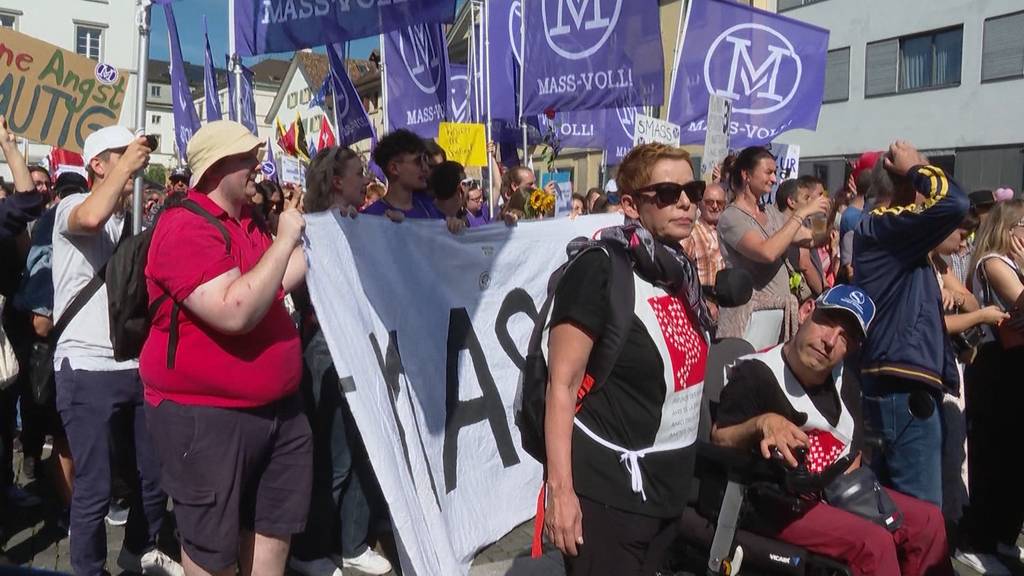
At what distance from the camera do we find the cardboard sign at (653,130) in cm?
778

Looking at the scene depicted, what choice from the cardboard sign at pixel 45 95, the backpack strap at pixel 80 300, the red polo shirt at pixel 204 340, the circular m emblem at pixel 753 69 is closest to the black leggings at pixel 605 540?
the red polo shirt at pixel 204 340

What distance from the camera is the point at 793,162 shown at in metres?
10.7

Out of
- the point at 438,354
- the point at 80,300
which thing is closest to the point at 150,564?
the point at 80,300

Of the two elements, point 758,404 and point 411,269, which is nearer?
point 758,404

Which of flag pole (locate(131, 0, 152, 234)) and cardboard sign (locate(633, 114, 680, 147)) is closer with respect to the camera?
flag pole (locate(131, 0, 152, 234))

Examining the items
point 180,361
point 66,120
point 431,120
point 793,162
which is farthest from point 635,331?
point 793,162

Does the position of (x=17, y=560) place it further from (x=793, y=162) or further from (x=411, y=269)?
(x=793, y=162)

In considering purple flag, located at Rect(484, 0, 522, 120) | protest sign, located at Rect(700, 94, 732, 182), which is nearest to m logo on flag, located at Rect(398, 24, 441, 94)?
purple flag, located at Rect(484, 0, 522, 120)

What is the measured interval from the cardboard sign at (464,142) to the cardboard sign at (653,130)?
142cm

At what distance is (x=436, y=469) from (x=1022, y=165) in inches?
862

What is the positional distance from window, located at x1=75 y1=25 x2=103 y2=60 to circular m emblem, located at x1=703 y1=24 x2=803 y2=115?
147 feet

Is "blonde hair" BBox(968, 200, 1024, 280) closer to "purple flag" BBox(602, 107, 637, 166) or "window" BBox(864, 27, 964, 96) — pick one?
"purple flag" BBox(602, 107, 637, 166)

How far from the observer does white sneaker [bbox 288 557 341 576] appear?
4.27 metres

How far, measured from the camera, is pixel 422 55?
26.0ft
